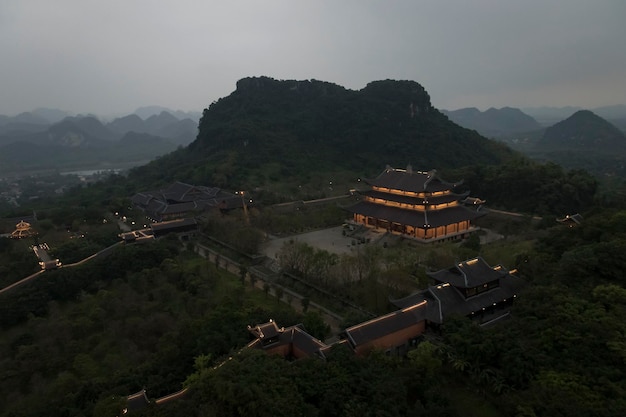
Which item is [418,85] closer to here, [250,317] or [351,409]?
[250,317]

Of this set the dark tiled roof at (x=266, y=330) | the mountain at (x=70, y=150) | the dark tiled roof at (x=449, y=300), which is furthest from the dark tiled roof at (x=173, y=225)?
the mountain at (x=70, y=150)

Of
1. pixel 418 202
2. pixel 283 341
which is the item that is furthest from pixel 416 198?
pixel 283 341

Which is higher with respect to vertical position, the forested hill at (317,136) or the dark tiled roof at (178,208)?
the forested hill at (317,136)

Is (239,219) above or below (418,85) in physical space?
below

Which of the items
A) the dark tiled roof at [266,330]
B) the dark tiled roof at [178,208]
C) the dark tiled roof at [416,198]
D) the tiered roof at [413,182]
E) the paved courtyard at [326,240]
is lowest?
the paved courtyard at [326,240]

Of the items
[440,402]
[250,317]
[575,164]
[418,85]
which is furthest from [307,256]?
[575,164]

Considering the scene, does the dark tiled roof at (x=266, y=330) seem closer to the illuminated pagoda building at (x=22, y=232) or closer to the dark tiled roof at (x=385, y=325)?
the dark tiled roof at (x=385, y=325)
